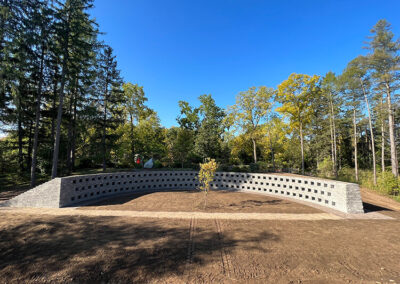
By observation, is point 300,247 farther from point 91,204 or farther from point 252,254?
point 91,204

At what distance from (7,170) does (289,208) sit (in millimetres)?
23627

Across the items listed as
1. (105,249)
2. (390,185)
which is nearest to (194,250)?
(105,249)

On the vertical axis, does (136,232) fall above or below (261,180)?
below

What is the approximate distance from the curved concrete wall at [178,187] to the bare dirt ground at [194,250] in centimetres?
117

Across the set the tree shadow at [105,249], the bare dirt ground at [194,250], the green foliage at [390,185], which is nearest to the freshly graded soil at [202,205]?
the bare dirt ground at [194,250]

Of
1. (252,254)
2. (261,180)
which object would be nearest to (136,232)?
(252,254)

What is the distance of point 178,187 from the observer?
41.2 feet

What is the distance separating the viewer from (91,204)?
8078 mm

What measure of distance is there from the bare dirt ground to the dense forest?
8503 mm

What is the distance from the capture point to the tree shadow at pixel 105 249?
10.9 feet

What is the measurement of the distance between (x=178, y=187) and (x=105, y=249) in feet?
27.9

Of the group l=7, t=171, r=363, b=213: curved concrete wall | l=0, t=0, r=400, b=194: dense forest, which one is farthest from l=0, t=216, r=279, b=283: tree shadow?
l=0, t=0, r=400, b=194: dense forest

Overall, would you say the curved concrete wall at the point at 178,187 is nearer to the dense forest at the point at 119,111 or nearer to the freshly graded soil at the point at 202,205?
the freshly graded soil at the point at 202,205

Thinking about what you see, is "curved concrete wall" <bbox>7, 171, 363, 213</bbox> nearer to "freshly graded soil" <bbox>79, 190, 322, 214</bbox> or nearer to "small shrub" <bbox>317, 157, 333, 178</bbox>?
"freshly graded soil" <bbox>79, 190, 322, 214</bbox>
